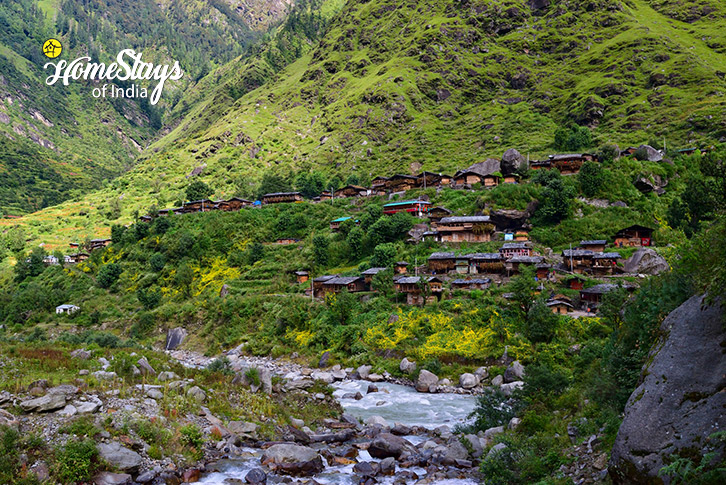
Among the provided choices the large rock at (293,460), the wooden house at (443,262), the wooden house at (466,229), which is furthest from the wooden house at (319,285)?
the large rock at (293,460)

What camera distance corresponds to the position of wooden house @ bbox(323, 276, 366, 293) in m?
67.5

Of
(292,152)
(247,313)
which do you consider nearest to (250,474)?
(247,313)

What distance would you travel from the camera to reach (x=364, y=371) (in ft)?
161

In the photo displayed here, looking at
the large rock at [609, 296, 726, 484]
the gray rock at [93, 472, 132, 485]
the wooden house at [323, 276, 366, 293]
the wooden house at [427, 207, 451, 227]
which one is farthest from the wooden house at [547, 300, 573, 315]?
the gray rock at [93, 472, 132, 485]

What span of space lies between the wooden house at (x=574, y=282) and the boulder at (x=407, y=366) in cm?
2623

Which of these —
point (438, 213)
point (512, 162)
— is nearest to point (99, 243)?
point (438, 213)

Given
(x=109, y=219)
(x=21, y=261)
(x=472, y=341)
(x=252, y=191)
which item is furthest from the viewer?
(x=109, y=219)

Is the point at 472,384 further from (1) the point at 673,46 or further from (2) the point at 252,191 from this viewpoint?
(1) the point at 673,46

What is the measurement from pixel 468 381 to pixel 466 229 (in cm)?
3737

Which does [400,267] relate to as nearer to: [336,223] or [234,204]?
[336,223]

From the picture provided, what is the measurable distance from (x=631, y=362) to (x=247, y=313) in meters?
59.8

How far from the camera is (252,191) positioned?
13488 cm

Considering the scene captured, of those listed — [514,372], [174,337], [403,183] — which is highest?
[403,183]

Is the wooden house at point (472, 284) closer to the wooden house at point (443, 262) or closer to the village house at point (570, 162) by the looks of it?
the wooden house at point (443, 262)
